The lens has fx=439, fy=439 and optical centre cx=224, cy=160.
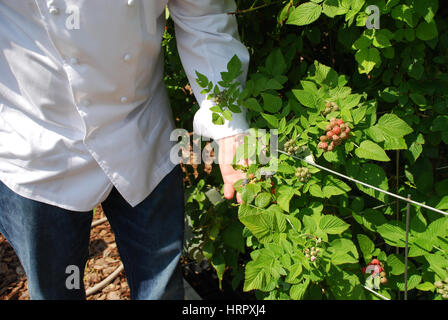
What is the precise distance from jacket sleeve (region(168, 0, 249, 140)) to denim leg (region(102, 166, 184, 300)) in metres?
0.32

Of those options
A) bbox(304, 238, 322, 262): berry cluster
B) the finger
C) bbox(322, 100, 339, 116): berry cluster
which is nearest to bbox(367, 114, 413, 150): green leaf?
bbox(322, 100, 339, 116): berry cluster

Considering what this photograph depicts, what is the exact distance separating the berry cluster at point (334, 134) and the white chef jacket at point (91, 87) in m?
0.28

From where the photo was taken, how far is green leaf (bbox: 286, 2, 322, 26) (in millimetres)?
1295

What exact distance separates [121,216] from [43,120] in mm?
474

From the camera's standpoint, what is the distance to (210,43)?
138 cm

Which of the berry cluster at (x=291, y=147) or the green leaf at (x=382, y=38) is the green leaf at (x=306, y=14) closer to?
the green leaf at (x=382, y=38)

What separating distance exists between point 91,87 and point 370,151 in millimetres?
818

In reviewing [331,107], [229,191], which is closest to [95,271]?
[229,191]

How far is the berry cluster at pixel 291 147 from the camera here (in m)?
1.25

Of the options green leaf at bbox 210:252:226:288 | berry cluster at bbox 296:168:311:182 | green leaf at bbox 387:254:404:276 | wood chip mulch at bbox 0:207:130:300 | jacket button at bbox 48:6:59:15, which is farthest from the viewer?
wood chip mulch at bbox 0:207:130:300

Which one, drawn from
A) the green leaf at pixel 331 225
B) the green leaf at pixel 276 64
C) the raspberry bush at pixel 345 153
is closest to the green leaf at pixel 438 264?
the raspberry bush at pixel 345 153

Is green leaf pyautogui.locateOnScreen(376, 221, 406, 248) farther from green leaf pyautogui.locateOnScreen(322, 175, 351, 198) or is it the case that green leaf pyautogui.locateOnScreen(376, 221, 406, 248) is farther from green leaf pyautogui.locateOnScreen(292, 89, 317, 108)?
green leaf pyautogui.locateOnScreen(292, 89, 317, 108)

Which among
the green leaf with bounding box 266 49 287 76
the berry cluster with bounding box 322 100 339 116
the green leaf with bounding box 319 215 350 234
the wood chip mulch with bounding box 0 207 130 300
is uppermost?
the green leaf with bounding box 266 49 287 76
